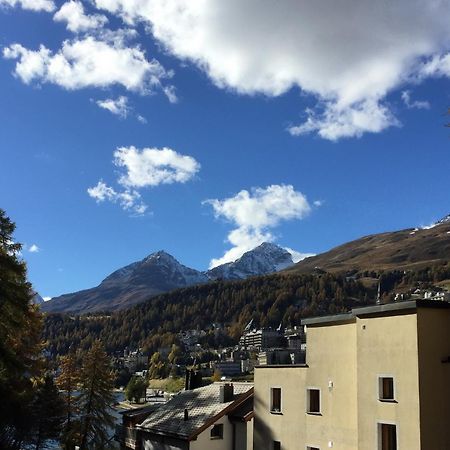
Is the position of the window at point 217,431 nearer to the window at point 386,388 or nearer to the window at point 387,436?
the window at point 387,436

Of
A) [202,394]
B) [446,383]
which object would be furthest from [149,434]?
[446,383]

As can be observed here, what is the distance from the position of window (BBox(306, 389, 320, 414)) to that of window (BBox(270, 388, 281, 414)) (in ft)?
8.50

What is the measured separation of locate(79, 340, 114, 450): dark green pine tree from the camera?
148 feet

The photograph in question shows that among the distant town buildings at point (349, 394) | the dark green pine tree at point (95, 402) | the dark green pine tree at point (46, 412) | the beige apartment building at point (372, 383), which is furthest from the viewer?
the dark green pine tree at point (95, 402)

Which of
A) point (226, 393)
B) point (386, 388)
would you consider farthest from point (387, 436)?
point (226, 393)

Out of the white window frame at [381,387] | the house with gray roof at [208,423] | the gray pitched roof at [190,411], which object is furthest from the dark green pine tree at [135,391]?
the white window frame at [381,387]

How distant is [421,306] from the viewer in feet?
75.4

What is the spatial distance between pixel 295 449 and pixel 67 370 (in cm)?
2818

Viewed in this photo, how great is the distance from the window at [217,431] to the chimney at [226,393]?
1651mm

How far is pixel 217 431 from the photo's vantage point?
3612 cm

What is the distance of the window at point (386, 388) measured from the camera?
23.6m

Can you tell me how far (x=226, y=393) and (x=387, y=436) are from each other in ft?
51.3

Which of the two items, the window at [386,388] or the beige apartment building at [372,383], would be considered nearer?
the beige apartment building at [372,383]

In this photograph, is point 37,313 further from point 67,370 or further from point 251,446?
point 251,446
